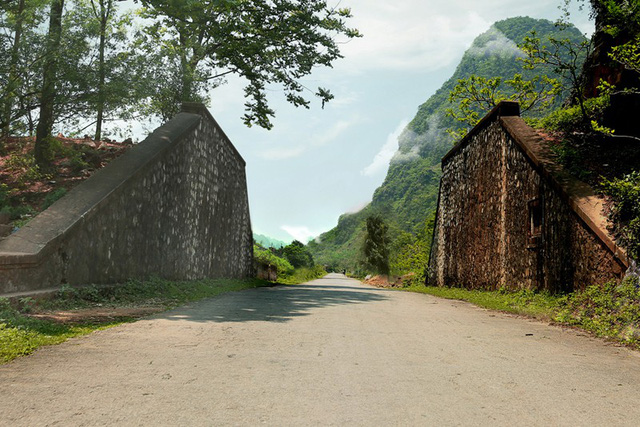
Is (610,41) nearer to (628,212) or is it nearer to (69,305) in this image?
(628,212)

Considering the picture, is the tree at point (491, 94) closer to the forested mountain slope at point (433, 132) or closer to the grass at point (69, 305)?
the grass at point (69, 305)

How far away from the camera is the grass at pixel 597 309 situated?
6.11m

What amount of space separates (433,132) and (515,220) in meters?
95.9

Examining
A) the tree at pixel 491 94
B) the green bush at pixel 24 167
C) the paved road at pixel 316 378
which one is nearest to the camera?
the paved road at pixel 316 378

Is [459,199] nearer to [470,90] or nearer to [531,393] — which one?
[470,90]

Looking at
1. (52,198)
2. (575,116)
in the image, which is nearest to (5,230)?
(52,198)

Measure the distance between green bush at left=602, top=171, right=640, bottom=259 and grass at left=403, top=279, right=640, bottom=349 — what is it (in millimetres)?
622

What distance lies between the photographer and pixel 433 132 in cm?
10388

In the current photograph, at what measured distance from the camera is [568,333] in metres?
6.45

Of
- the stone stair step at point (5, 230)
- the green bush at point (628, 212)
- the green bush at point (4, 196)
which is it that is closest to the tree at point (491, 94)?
the green bush at point (628, 212)

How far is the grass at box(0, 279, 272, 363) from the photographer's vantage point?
4475 millimetres

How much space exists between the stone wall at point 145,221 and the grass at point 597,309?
7.52 metres

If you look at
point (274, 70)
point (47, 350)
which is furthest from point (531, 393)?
point (274, 70)

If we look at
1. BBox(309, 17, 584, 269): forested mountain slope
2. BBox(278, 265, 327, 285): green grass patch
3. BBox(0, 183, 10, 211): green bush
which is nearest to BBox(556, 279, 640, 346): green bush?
BBox(0, 183, 10, 211): green bush
